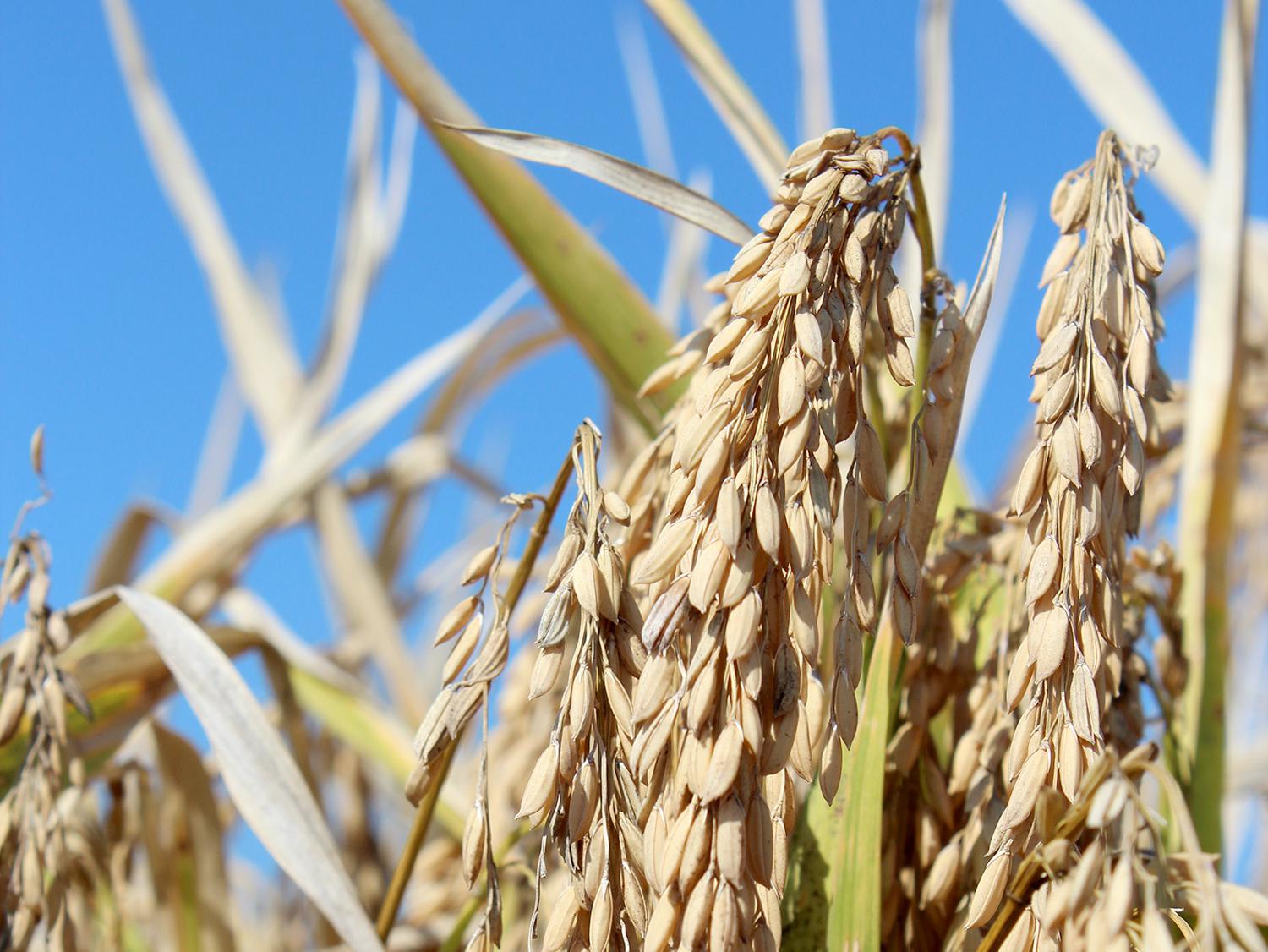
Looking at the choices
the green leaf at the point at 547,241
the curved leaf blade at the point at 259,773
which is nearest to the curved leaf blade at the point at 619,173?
the green leaf at the point at 547,241

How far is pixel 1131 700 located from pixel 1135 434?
0.87ft

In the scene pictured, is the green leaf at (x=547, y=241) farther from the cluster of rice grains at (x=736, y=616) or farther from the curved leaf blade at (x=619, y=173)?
the cluster of rice grains at (x=736, y=616)

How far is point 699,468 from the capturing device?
0.52 metres

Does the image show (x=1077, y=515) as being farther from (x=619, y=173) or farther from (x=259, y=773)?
(x=259, y=773)

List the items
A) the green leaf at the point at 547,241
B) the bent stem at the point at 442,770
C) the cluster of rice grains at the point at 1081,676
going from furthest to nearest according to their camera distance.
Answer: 1. the green leaf at the point at 547,241
2. the bent stem at the point at 442,770
3. the cluster of rice grains at the point at 1081,676

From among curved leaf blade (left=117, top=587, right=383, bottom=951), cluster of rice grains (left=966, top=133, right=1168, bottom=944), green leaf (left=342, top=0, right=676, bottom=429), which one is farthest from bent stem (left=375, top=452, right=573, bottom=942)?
cluster of rice grains (left=966, top=133, right=1168, bottom=944)

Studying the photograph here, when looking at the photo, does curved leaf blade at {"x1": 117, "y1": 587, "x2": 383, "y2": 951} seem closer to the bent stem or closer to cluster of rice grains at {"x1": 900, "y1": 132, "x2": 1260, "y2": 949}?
the bent stem

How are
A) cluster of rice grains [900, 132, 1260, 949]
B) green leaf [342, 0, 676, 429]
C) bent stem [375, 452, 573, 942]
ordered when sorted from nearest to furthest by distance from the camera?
1. cluster of rice grains [900, 132, 1260, 949]
2. bent stem [375, 452, 573, 942]
3. green leaf [342, 0, 676, 429]

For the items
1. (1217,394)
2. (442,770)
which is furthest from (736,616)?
(1217,394)

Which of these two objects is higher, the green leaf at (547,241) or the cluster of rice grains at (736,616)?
the green leaf at (547,241)

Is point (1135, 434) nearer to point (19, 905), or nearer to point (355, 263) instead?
point (19, 905)

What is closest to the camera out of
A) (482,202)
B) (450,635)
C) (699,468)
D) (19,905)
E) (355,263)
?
(699,468)

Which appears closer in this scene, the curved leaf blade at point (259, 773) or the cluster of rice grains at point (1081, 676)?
the cluster of rice grains at point (1081, 676)

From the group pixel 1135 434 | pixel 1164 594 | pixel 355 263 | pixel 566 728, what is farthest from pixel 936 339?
pixel 355 263
